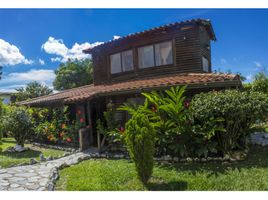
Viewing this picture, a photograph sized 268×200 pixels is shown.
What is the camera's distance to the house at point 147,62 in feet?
40.8

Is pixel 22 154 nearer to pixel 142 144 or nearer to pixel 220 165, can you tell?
pixel 142 144

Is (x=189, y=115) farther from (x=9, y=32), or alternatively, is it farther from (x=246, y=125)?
(x=9, y=32)

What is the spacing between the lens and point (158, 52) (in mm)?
13703

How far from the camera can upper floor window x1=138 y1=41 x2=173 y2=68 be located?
1345 cm

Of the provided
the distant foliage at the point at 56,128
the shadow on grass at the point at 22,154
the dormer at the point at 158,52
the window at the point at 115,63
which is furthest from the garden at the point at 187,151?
the window at the point at 115,63

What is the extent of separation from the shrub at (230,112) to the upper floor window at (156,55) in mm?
4927

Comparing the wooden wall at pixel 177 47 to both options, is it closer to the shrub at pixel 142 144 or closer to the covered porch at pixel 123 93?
the covered porch at pixel 123 93

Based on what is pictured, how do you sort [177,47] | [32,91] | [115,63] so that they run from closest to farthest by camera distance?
[177,47] < [115,63] < [32,91]

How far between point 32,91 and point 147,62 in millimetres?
27664

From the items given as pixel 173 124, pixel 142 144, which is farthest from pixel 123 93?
pixel 142 144

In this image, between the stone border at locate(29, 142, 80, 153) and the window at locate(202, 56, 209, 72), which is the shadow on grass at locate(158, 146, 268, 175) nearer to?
the stone border at locate(29, 142, 80, 153)

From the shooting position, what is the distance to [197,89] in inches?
419

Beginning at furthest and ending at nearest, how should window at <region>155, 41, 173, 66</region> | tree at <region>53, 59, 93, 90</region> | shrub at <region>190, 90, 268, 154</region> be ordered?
tree at <region>53, 59, 93, 90</region> < window at <region>155, 41, 173, 66</region> < shrub at <region>190, 90, 268, 154</region>

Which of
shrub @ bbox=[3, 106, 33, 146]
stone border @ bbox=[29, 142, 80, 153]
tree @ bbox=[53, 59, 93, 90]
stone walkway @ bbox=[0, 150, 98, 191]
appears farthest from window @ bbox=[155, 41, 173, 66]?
tree @ bbox=[53, 59, 93, 90]
